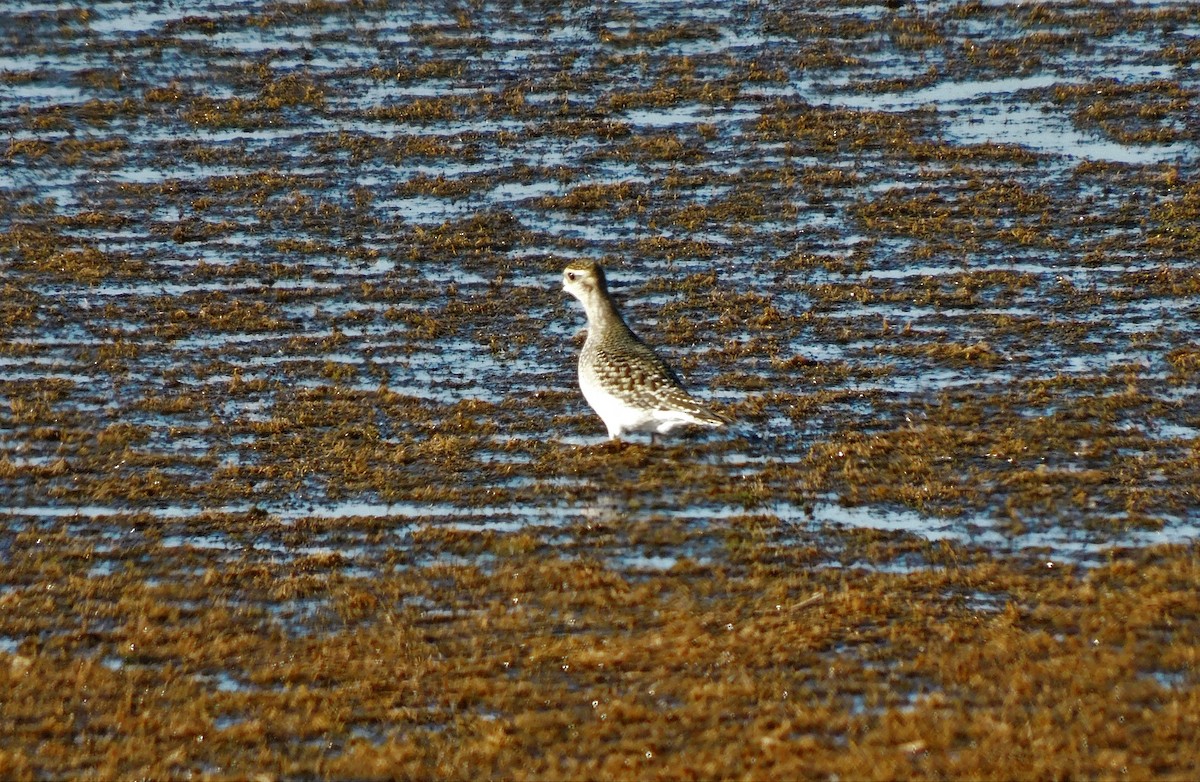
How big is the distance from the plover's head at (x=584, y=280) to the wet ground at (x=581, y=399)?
58 centimetres

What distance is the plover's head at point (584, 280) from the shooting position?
606 inches

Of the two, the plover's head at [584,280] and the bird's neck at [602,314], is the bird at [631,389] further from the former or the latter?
the plover's head at [584,280]

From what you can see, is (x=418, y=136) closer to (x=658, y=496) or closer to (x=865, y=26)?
(x=865, y=26)

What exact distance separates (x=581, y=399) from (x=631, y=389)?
1.42 metres

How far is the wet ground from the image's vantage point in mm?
9875

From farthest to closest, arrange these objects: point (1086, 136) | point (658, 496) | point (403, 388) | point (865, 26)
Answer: point (865, 26)
point (1086, 136)
point (403, 388)
point (658, 496)

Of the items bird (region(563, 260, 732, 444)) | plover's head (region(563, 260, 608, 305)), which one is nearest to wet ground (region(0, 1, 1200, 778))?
bird (region(563, 260, 732, 444))

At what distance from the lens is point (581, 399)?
1488 cm

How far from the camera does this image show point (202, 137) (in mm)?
21594

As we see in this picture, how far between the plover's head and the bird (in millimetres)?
593

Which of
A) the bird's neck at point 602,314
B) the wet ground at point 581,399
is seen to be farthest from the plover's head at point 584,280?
the wet ground at point 581,399

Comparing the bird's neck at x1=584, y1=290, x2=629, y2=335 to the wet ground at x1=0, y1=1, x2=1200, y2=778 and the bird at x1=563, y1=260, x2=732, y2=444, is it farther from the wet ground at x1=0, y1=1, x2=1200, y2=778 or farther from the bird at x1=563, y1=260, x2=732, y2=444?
the wet ground at x1=0, y1=1, x2=1200, y2=778

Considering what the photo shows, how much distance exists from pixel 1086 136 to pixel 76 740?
15.0m

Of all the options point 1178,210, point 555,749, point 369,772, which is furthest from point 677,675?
point 1178,210
